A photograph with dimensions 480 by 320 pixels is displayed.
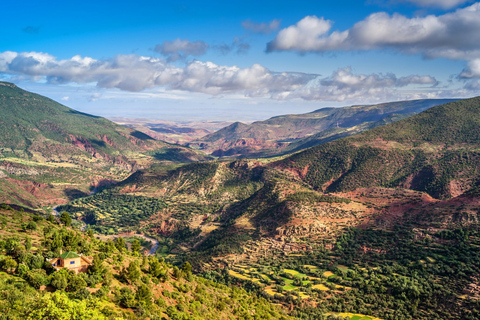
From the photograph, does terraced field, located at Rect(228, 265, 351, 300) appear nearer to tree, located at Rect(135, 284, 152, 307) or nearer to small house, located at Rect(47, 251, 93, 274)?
tree, located at Rect(135, 284, 152, 307)

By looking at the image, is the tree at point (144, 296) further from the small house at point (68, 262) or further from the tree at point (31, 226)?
the tree at point (31, 226)

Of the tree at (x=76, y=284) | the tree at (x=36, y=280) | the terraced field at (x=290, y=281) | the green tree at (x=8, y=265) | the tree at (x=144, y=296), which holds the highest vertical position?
the green tree at (x=8, y=265)

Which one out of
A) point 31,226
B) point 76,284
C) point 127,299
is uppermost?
point 31,226

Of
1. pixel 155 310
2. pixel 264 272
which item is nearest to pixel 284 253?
pixel 264 272

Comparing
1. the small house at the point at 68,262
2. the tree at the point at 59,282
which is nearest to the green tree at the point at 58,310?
the tree at the point at 59,282

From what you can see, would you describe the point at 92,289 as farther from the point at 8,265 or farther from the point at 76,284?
the point at 8,265

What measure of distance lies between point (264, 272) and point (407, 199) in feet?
293

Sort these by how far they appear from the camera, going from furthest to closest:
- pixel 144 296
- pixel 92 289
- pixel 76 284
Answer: pixel 144 296 < pixel 92 289 < pixel 76 284

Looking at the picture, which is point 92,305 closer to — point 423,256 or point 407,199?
point 423,256

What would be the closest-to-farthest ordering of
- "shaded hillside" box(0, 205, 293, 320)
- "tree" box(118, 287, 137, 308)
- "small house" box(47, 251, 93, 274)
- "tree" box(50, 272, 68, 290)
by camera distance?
"shaded hillside" box(0, 205, 293, 320), "tree" box(50, 272, 68, 290), "tree" box(118, 287, 137, 308), "small house" box(47, 251, 93, 274)

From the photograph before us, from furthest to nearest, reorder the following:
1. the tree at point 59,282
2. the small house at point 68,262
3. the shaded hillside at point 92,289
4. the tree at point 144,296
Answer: the tree at point 144,296
the small house at point 68,262
the tree at point 59,282
the shaded hillside at point 92,289

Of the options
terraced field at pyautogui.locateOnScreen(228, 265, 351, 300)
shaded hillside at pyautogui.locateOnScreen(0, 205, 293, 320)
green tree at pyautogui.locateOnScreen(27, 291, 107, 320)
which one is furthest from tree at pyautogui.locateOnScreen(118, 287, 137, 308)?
terraced field at pyautogui.locateOnScreen(228, 265, 351, 300)

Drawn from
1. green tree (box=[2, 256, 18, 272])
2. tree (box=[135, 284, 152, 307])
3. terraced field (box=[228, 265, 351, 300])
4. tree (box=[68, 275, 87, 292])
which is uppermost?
green tree (box=[2, 256, 18, 272])

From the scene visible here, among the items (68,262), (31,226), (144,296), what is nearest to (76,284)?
(68,262)
